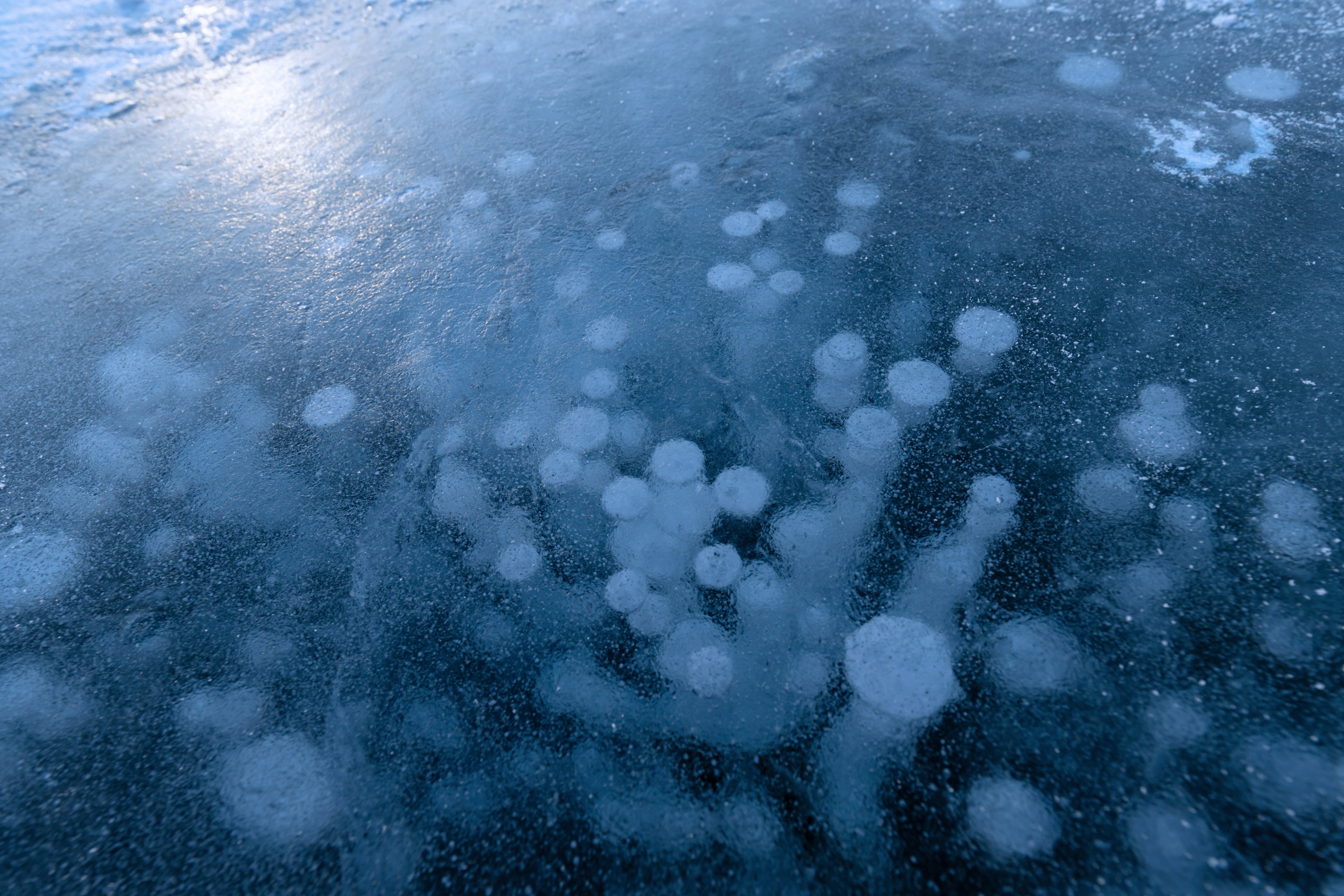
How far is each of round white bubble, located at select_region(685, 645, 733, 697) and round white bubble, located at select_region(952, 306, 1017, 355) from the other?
181cm

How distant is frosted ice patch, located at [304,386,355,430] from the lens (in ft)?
9.82

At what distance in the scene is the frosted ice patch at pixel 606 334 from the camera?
10.2 feet

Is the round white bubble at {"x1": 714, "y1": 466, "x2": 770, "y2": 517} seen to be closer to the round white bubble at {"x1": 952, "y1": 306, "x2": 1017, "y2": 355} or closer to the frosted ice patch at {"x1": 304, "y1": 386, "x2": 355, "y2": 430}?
the round white bubble at {"x1": 952, "y1": 306, "x2": 1017, "y2": 355}

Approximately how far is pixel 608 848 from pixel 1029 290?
2992 millimetres

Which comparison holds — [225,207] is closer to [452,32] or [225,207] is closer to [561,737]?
[452,32]

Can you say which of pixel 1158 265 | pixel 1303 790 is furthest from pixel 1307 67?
pixel 1303 790

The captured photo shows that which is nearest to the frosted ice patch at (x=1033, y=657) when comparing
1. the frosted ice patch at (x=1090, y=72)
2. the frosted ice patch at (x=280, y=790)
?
the frosted ice patch at (x=280, y=790)

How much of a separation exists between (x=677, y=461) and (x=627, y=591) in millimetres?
606

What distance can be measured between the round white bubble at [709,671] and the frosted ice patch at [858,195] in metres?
2.55

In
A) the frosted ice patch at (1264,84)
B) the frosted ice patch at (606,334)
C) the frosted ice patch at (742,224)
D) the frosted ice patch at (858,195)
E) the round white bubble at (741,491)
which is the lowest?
the round white bubble at (741,491)

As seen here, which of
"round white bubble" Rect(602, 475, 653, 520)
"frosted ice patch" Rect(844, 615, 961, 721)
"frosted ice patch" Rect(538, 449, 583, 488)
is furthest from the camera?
"frosted ice patch" Rect(538, 449, 583, 488)

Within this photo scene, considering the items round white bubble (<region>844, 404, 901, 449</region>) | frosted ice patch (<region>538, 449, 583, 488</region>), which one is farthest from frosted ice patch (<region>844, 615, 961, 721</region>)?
frosted ice patch (<region>538, 449, 583, 488</region>)

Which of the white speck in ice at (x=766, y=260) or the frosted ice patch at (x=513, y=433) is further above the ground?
the white speck in ice at (x=766, y=260)

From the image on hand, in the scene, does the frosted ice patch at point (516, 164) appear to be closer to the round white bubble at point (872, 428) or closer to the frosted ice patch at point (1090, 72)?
the round white bubble at point (872, 428)
